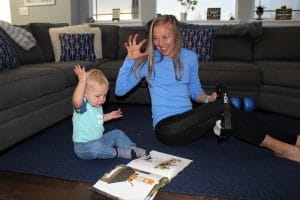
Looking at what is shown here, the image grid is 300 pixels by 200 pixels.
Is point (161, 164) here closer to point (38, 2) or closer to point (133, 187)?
point (133, 187)

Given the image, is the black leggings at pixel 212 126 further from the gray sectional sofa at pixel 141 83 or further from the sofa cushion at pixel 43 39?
the sofa cushion at pixel 43 39

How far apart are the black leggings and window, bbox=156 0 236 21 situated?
2775mm

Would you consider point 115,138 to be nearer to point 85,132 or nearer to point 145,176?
point 85,132

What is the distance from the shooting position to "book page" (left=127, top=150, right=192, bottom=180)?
5.23ft

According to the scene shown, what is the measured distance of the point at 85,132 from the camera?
1.80 m

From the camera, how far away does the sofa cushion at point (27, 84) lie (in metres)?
1.95

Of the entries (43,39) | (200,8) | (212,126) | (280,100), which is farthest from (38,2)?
(212,126)

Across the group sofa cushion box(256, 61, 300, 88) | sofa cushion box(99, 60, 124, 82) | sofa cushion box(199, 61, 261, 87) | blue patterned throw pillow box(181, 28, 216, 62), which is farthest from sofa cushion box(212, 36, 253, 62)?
sofa cushion box(99, 60, 124, 82)

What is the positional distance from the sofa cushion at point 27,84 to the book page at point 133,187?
2.91ft

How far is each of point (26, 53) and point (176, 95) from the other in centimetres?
190

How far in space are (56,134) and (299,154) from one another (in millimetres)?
1671

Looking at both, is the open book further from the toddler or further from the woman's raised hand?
the woman's raised hand

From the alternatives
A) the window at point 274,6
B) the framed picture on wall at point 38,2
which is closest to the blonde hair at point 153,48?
the window at point 274,6

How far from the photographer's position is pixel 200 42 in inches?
126
